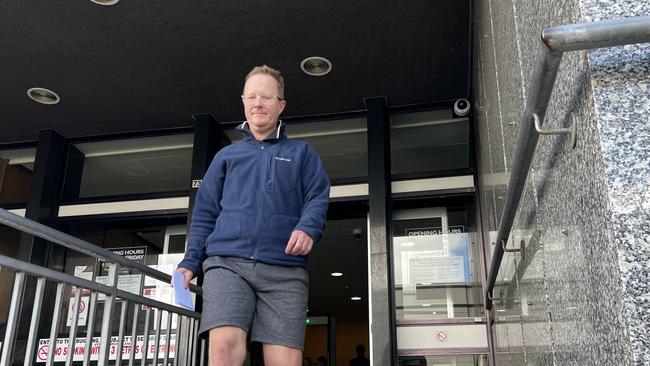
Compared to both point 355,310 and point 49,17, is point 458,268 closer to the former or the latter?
point 49,17

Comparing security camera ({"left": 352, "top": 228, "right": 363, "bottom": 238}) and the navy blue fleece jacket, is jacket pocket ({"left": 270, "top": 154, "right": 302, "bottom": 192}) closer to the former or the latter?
the navy blue fleece jacket

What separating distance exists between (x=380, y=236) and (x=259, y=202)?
258 cm

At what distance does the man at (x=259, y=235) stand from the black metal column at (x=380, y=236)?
2.36 metres

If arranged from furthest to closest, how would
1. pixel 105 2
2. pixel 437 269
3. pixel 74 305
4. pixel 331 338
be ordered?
pixel 331 338
pixel 437 269
pixel 105 2
pixel 74 305

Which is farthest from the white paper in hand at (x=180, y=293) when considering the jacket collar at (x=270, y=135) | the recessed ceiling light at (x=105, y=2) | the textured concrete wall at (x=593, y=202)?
the recessed ceiling light at (x=105, y=2)

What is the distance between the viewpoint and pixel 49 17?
4.12m

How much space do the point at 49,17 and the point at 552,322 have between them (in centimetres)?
388

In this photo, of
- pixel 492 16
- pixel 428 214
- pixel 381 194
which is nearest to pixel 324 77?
pixel 381 194

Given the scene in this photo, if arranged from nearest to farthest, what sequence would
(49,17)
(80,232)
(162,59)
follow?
(49,17)
(162,59)
(80,232)

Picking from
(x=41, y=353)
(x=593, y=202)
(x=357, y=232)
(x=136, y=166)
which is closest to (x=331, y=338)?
(x=357, y=232)

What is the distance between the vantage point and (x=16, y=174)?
589cm

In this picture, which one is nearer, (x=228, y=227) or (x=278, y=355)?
(x=278, y=355)

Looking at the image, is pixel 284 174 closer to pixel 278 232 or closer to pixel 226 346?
pixel 278 232

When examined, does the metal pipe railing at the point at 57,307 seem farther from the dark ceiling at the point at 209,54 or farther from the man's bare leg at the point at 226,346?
the dark ceiling at the point at 209,54
